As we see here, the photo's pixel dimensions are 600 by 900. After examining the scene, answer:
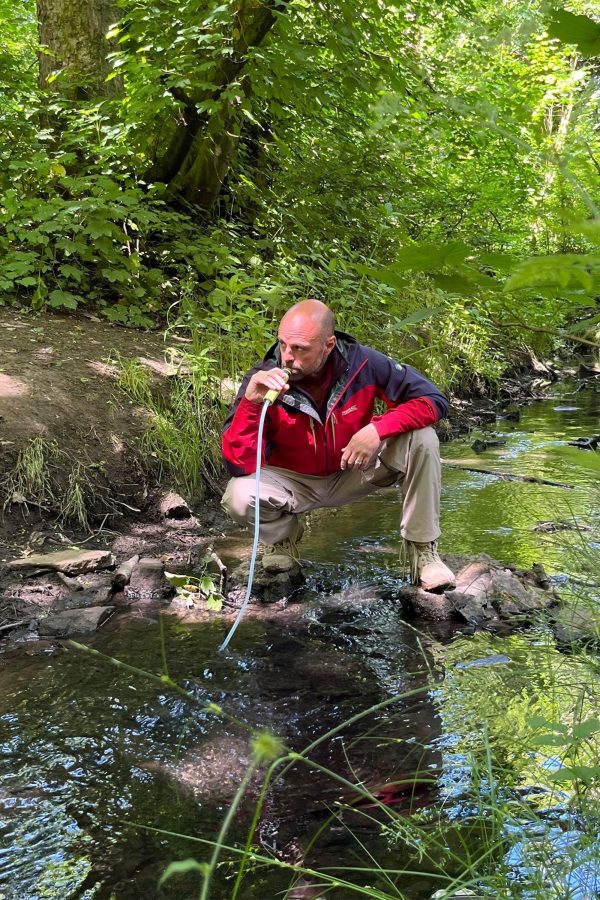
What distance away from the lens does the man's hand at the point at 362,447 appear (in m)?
3.35

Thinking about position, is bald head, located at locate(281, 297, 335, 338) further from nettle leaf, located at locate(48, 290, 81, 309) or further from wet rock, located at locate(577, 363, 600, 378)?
wet rock, located at locate(577, 363, 600, 378)

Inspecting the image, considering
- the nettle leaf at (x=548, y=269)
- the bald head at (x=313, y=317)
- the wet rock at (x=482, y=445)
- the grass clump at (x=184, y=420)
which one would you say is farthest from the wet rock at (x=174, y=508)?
the nettle leaf at (x=548, y=269)

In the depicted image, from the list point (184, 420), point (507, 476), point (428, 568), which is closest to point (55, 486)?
point (184, 420)

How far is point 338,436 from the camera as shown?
11.8 feet

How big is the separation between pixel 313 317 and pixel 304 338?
10 centimetres

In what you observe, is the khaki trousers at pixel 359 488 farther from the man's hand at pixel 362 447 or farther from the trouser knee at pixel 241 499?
the man's hand at pixel 362 447

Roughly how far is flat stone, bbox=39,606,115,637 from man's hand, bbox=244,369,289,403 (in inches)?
45.5

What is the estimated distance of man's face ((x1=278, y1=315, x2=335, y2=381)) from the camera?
3.31m

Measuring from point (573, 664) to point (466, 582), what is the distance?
135 centimetres

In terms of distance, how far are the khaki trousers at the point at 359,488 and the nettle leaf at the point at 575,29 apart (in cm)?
252

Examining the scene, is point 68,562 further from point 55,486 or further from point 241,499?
point 241,499

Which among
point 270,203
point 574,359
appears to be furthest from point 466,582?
point 574,359

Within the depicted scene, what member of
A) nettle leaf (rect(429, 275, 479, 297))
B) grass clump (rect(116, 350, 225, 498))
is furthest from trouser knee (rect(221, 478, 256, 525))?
nettle leaf (rect(429, 275, 479, 297))

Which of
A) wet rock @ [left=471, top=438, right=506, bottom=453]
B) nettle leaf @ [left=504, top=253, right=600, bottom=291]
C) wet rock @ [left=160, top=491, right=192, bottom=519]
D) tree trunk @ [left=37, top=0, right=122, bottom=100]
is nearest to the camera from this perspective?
nettle leaf @ [left=504, top=253, right=600, bottom=291]
